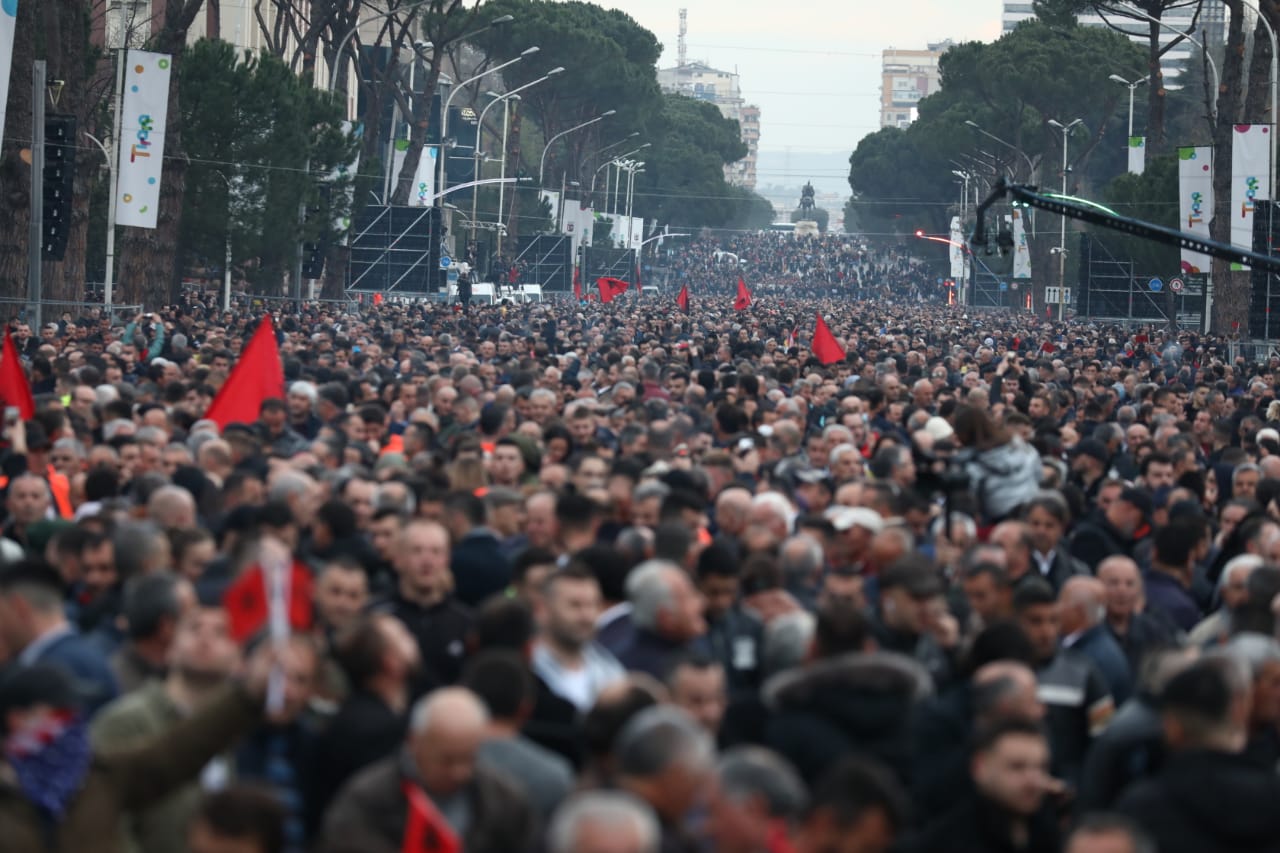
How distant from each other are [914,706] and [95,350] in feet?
54.3

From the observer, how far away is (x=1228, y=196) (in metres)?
38.7

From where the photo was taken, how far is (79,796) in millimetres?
4625

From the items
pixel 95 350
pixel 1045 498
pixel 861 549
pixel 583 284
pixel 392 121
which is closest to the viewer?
A: pixel 861 549

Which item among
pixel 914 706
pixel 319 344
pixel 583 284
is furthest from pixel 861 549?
pixel 583 284

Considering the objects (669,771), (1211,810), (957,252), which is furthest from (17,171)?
(957,252)

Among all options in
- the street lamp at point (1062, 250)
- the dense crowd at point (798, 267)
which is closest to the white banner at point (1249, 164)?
the street lamp at point (1062, 250)

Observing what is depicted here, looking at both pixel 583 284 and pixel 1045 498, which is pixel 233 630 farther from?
pixel 583 284

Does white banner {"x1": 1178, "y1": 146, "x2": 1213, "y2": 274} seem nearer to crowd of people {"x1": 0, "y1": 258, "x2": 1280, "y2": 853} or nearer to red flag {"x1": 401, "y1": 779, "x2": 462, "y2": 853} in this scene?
crowd of people {"x1": 0, "y1": 258, "x2": 1280, "y2": 853}

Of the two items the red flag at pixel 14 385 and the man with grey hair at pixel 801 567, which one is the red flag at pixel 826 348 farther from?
the man with grey hair at pixel 801 567

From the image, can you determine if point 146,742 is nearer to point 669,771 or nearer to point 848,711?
point 669,771

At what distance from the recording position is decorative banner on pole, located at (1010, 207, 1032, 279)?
211 feet

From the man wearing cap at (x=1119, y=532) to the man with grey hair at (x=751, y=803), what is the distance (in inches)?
209

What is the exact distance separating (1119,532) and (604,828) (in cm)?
638

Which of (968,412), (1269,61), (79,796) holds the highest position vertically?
(1269,61)
